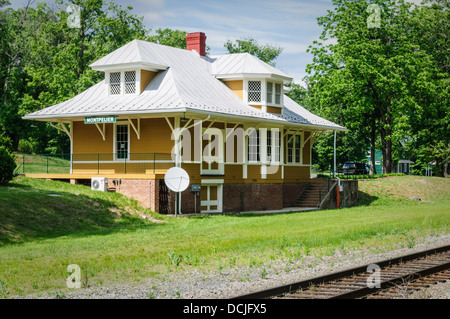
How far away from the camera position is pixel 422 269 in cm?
1202

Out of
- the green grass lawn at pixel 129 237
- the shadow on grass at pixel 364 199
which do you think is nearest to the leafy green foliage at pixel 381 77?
the shadow on grass at pixel 364 199

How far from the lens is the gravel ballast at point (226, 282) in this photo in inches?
405

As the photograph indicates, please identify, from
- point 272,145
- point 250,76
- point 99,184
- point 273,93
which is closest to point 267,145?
point 272,145

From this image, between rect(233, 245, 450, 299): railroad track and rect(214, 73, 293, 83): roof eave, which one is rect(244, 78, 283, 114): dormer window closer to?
rect(214, 73, 293, 83): roof eave

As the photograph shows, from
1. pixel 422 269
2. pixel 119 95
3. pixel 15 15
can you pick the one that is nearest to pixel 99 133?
pixel 119 95

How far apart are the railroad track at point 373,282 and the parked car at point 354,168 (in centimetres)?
4745

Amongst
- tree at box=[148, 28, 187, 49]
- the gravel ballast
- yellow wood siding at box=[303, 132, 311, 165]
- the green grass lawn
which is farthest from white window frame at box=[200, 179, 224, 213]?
tree at box=[148, 28, 187, 49]

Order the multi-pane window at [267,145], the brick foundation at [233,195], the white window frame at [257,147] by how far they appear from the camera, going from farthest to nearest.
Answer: the multi-pane window at [267,145] < the white window frame at [257,147] < the brick foundation at [233,195]

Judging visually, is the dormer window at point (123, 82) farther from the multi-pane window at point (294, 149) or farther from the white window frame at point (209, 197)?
the multi-pane window at point (294, 149)

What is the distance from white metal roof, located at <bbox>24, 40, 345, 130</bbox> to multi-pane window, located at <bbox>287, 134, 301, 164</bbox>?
165 centimetres

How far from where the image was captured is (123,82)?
31.0 meters

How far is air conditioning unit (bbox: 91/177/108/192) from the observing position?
90.5ft

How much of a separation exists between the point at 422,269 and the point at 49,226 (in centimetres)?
1273

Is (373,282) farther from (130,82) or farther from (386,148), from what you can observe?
(386,148)
